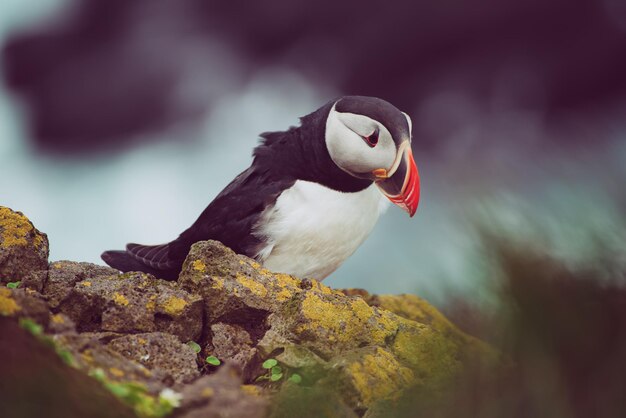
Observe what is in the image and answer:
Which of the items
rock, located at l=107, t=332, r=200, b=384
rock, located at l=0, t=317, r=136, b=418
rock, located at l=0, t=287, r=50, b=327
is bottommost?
rock, located at l=0, t=317, r=136, b=418

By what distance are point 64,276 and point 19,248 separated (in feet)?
0.97

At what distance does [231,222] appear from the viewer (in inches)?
260

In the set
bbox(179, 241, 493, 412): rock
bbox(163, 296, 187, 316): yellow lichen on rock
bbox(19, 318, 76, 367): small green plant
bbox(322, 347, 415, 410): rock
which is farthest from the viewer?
bbox(163, 296, 187, 316): yellow lichen on rock

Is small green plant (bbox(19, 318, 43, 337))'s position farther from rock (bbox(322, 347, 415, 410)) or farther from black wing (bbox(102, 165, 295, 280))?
black wing (bbox(102, 165, 295, 280))

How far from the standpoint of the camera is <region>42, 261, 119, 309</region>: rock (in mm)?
4845

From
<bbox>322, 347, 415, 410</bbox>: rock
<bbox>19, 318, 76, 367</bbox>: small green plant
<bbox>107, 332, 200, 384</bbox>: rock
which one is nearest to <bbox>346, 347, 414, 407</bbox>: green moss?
<bbox>322, 347, 415, 410</bbox>: rock

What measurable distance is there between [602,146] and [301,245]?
13.7ft

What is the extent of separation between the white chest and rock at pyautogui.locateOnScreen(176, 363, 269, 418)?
12.5ft

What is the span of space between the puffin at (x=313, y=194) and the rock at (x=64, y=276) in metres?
1.29

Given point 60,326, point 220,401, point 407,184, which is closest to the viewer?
point 220,401

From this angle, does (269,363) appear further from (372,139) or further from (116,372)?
(372,139)

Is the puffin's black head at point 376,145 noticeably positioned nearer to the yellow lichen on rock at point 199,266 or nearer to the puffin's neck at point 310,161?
the puffin's neck at point 310,161

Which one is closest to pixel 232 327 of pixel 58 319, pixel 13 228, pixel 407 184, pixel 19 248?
pixel 19 248

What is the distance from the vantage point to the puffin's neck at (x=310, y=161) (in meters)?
6.71
